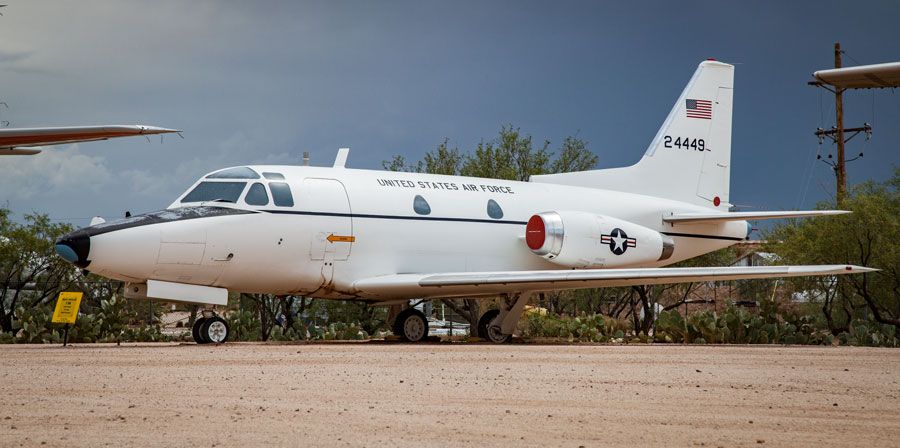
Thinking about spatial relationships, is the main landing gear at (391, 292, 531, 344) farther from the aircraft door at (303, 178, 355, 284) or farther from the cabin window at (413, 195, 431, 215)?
the aircraft door at (303, 178, 355, 284)

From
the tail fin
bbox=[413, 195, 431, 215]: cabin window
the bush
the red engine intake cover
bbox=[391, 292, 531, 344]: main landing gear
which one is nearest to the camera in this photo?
bbox=[413, 195, 431, 215]: cabin window

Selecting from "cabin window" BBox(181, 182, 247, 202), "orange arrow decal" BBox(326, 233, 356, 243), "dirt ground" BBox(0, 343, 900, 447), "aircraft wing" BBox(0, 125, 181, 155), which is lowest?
"dirt ground" BBox(0, 343, 900, 447)

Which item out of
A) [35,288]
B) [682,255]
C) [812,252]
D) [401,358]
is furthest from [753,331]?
[35,288]

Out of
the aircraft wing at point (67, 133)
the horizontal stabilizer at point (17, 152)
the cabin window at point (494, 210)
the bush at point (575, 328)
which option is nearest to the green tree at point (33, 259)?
the horizontal stabilizer at point (17, 152)

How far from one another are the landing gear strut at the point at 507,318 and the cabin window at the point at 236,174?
5363mm

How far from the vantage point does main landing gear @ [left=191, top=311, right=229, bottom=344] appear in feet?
57.1

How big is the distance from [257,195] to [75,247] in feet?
10.5

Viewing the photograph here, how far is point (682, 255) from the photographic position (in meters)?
23.5

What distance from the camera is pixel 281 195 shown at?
712 inches

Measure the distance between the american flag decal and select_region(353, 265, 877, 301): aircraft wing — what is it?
23.4 ft

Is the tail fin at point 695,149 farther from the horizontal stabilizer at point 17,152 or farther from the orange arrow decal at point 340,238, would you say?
the horizontal stabilizer at point 17,152

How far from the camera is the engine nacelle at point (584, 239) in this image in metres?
20.5

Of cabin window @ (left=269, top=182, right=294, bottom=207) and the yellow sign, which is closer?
the yellow sign

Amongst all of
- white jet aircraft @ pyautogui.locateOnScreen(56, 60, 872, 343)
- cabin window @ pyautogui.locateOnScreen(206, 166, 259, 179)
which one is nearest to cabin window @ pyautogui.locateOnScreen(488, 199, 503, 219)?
white jet aircraft @ pyautogui.locateOnScreen(56, 60, 872, 343)
